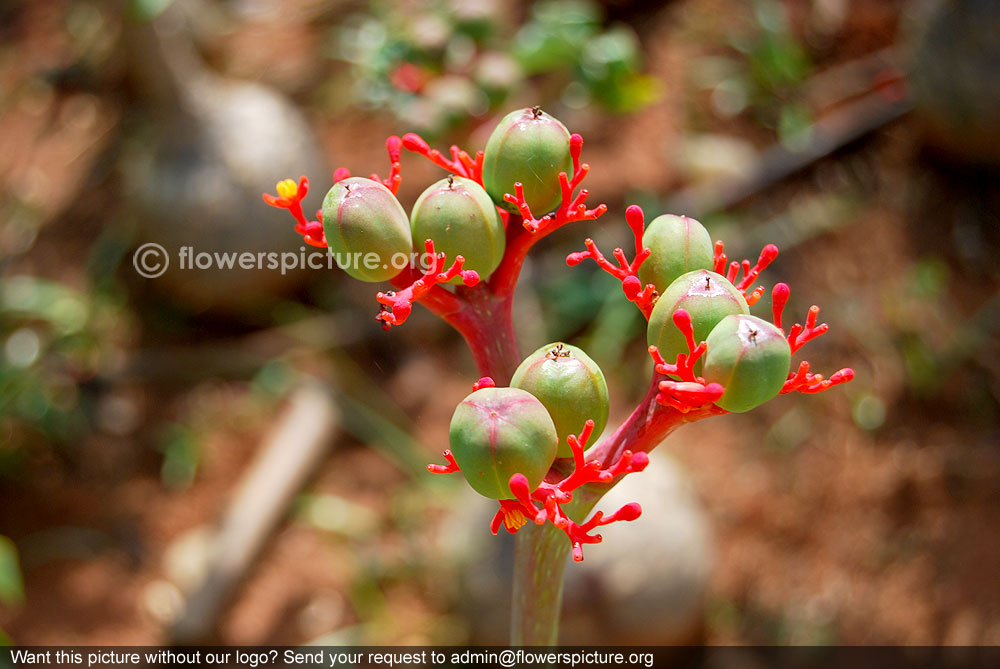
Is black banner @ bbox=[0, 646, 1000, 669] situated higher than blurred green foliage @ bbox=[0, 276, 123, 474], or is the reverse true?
blurred green foliage @ bbox=[0, 276, 123, 474]

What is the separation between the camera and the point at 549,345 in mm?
769

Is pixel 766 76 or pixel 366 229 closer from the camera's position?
pixel 366 229

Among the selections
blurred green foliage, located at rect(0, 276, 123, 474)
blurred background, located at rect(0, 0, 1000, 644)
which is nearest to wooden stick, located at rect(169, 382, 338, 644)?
blurred background, located at rect(0, 0, 1000, 644)

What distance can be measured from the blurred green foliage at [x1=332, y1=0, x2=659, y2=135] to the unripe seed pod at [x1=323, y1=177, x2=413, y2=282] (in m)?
1.11

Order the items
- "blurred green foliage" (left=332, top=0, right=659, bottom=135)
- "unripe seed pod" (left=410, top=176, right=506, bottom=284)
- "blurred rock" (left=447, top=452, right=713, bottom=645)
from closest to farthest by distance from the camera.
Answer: "unripe seed pod" (left=410, top=176, right=506, bottom=284)
"blurred rock" (left=447, top=452, right=713, bottom=645)
"blurred green foliage" (left=332, top=0, right=659, bottom=135)

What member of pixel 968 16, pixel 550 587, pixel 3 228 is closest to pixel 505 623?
pixel 550 587

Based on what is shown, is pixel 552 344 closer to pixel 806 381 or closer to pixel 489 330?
pixel 489 330

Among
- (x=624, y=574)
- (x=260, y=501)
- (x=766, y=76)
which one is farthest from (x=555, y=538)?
(x=766, y=76)

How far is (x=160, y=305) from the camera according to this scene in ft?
9.86

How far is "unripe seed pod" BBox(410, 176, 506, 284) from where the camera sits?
2.52 ft

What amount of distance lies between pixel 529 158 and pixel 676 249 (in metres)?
0.16

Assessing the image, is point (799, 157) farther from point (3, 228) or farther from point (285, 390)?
point (3, 228)

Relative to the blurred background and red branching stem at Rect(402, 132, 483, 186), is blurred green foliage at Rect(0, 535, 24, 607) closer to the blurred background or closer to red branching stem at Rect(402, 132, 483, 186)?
the blurred background

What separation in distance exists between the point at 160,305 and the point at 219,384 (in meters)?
0.39
